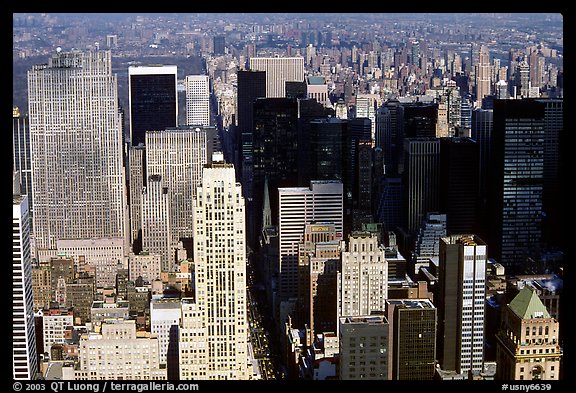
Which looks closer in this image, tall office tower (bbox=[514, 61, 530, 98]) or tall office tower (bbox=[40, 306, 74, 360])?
tall office tower (bbox=[40, 306, 74, 360])

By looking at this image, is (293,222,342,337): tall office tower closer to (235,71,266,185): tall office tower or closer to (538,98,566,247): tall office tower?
(235,71,266,185): tall office tower

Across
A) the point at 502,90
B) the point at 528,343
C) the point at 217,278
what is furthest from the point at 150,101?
the point at 528,343

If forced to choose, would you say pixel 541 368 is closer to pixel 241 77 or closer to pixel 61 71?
pixel 241 77

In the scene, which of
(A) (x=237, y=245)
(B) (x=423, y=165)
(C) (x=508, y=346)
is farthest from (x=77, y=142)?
(C) (x=508, y=346)

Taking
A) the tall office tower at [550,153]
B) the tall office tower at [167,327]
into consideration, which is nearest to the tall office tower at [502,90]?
the tall office tower at [550,153]

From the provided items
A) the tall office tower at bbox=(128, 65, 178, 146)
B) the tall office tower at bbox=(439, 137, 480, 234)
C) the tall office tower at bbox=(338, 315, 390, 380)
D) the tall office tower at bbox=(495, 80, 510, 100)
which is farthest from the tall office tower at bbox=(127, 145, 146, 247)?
the tall office tower at bbox=(338, 315, 390, 380)
